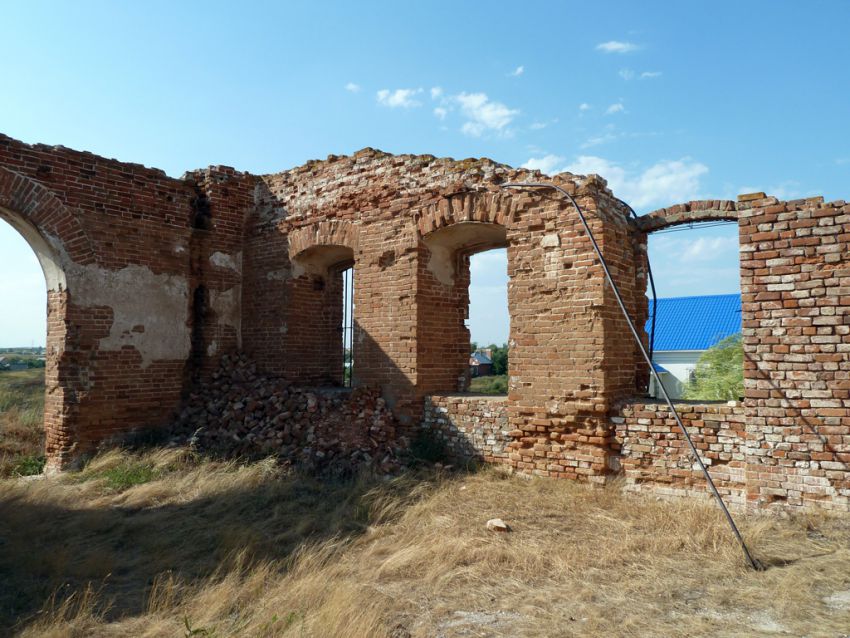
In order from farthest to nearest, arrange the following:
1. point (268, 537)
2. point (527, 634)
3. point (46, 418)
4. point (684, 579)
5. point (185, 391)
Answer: point (185, 391) → point (46, 418) → point (268, 537) → point (684, 579) → point (527, 634)

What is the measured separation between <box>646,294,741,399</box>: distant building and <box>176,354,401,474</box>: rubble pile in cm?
1492

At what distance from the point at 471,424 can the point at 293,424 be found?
2.42 meters

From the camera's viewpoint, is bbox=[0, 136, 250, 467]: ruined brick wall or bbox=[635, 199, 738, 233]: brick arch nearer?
bbox=[635, 199, 738, 233]: brick arch

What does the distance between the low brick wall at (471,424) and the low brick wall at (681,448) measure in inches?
56.0

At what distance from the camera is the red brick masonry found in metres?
5.29

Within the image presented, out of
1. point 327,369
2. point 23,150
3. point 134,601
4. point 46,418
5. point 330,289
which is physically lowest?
point 134,601

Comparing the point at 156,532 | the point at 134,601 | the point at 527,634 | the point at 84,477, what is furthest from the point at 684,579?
the point at 84,477

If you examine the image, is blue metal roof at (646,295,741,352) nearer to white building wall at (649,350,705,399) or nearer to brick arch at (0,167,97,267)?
white building wall at (649,350,705,399)

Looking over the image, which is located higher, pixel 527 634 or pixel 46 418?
pixel 46 418

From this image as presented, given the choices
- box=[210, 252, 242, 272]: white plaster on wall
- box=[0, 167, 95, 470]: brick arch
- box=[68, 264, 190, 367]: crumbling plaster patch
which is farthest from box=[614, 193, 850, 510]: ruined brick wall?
box=[0, 167, 95, 470]: brick arch

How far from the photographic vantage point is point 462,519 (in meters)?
5.50

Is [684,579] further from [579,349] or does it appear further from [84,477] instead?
[84,477]

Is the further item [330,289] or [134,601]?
[330,289]

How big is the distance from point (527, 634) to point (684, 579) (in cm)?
132
